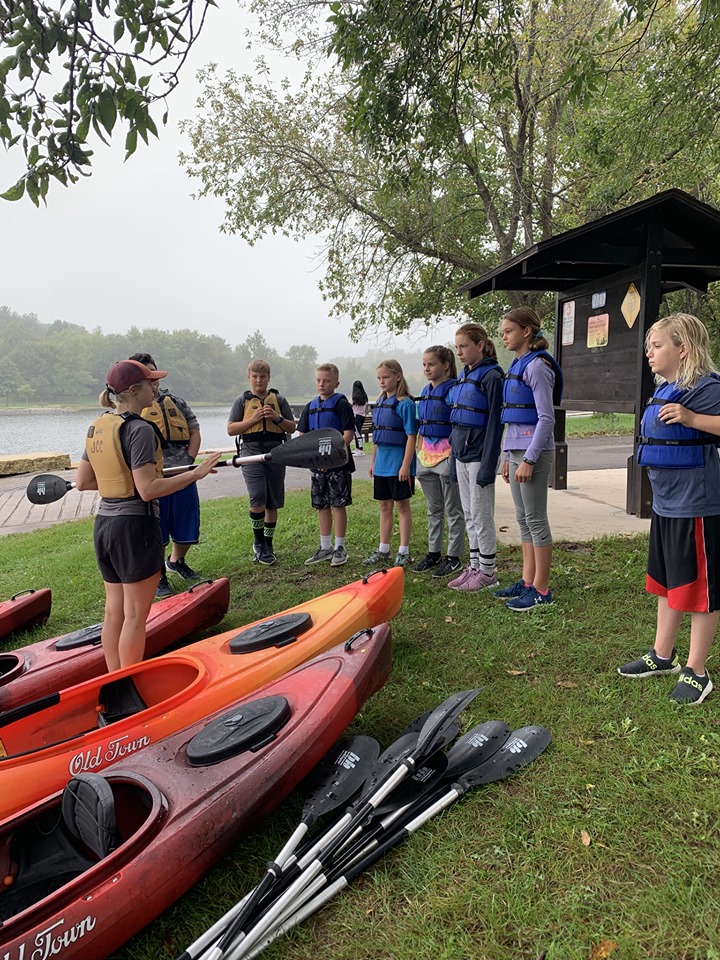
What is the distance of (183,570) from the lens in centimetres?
628

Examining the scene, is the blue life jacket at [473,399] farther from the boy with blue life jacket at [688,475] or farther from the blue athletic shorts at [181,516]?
the blue athletic shorts at [181,516]

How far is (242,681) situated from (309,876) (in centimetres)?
133

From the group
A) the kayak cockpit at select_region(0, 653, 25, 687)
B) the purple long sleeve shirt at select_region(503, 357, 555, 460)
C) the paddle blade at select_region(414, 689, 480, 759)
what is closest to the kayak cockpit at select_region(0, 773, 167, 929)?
the paddle blade at select_region(414, 689, 480, 759)

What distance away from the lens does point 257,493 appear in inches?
246

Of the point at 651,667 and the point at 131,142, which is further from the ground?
the point at 131,142

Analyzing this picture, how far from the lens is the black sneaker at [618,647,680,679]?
3459mm

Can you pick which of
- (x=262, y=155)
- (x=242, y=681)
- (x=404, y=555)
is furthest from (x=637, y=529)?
(x=262, y=155)

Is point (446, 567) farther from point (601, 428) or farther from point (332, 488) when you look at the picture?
point (601, 428)

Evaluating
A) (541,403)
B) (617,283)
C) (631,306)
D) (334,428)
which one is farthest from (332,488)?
(617,283)

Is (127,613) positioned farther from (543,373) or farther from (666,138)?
(666,138)

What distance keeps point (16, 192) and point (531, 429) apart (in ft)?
12.0

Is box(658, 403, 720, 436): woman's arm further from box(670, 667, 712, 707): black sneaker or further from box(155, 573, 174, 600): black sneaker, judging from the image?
box(155, 573, 174, 600): black sneaker

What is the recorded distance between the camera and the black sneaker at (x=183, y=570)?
6219 mm

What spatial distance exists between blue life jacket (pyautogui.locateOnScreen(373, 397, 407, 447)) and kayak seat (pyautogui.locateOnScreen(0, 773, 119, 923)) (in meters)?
3.91
